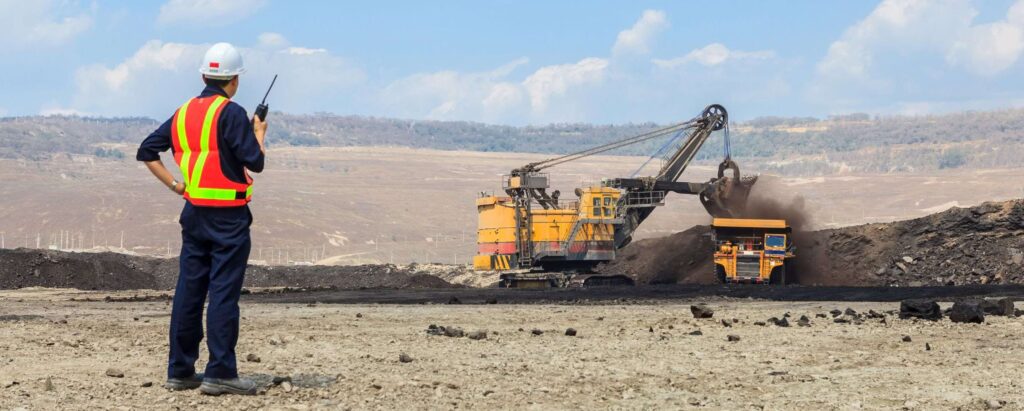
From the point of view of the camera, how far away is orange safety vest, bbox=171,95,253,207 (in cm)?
947

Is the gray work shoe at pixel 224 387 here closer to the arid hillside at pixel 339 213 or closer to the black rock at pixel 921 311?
the black rock at pixel 921 311

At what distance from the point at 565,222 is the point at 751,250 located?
22.0 ft

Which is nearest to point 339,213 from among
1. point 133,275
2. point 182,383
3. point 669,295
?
point 133,275

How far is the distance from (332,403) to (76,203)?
153 meters

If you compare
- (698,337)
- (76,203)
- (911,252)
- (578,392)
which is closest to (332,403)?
(578,392)

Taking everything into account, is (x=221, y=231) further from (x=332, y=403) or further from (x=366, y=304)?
(x=366, y=304)

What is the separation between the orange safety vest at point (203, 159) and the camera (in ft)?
31.1

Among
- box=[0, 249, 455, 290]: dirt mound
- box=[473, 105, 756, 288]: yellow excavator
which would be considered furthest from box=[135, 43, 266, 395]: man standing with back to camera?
box=[0, 249, 455, 290]: dirt mound

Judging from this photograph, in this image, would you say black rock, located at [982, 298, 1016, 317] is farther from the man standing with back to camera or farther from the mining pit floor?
the man standing with back to camera

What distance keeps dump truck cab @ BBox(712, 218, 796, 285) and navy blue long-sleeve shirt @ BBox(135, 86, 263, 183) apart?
36.3 m

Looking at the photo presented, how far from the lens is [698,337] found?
15969 millimetres

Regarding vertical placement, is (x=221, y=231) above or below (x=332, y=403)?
above

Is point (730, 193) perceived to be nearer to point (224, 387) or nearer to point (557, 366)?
point (557, 366)

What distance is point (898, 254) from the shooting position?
47.6 meters
